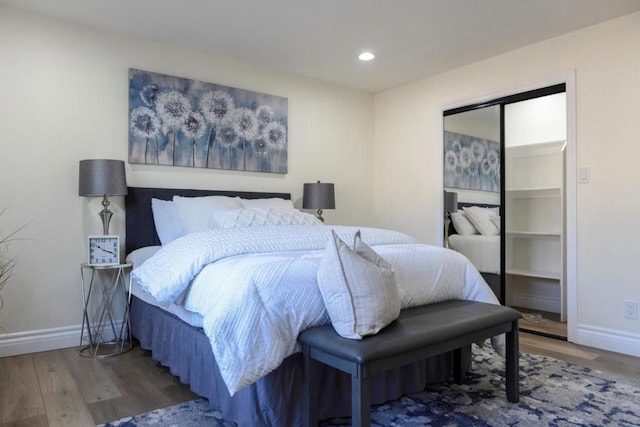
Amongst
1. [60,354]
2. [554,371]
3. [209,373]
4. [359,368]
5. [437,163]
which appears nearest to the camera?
[359,368]

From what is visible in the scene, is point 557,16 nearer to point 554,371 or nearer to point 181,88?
point 554,371

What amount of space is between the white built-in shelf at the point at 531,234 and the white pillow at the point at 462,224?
348mm

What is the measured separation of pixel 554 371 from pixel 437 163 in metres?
2.26

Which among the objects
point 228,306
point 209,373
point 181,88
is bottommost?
point 209,373

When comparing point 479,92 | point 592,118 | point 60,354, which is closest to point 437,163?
point 479,92

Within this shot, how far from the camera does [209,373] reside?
2.06 m

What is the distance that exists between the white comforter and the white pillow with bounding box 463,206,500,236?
1430mm

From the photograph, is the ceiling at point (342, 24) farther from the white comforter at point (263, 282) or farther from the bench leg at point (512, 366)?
the bench leg at point (512, 366)

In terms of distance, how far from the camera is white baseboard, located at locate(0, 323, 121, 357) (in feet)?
9.61

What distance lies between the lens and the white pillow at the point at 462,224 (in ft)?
13.5

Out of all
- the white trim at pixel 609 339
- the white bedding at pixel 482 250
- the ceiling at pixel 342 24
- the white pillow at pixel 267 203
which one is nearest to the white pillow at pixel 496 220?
the white bedding at pixel 482 250

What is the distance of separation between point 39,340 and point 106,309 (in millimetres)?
449

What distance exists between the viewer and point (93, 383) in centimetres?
245

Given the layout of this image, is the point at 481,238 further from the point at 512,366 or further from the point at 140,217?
the point at 140,217
